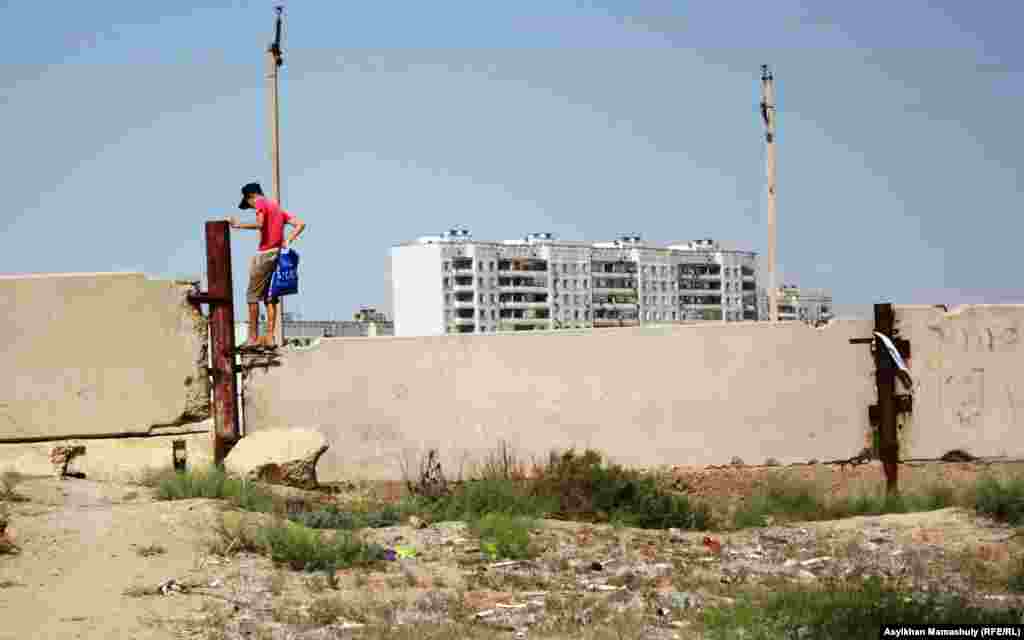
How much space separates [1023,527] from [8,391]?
29.9ft

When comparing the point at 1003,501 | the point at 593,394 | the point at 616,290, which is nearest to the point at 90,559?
the point at 593,394

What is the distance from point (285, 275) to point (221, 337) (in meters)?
1.22

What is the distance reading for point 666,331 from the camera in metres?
14.1

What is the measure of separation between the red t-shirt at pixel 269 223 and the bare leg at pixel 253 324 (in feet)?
1.98

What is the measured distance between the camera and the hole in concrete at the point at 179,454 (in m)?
13.5

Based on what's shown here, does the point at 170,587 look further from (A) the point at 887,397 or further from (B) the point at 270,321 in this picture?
(A) the point at 887,397

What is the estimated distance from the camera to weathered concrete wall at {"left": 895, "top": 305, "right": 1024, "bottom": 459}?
46.1ft

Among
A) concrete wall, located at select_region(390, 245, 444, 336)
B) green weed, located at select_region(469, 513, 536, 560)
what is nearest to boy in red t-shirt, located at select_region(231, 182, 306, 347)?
green weed, located at select_region(469, 513, 536, 560)

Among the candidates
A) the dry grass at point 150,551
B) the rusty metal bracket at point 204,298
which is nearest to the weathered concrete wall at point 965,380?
the rusty metal bracket at point 204,298

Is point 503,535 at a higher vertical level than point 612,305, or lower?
lower

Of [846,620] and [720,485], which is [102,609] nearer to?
[846,620]

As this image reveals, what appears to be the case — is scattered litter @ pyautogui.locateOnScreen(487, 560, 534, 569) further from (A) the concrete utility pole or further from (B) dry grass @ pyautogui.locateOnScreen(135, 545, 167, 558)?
(A) the concrete utility pole

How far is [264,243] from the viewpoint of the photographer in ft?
48.3

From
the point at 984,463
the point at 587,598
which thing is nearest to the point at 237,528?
the point at 587,598
